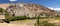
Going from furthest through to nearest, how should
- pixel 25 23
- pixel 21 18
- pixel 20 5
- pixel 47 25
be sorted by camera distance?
pixel 20 5
pixel 21 18
pixel 25 23
pixel 47 25

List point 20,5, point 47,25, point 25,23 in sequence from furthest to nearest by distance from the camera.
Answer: point 20,5, point 25,23, point 47,25

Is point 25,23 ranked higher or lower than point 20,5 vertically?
lower

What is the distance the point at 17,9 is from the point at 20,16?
1.00m

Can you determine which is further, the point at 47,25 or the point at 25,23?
the point at 25,23

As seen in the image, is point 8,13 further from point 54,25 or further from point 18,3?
point 54,25

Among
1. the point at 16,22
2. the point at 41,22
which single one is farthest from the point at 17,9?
the point at 41,22

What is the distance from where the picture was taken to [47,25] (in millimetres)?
13352

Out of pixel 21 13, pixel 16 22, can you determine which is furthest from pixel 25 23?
pixel 21 13

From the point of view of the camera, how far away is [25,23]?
49.4 feet

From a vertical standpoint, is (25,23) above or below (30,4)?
below

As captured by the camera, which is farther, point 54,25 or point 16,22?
point 16,22

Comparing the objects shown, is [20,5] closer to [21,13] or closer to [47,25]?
[21,13]

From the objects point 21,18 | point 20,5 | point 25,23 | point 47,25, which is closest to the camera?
point 47,25

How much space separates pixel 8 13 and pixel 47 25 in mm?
4575
